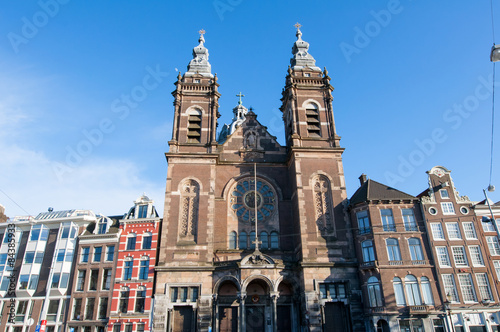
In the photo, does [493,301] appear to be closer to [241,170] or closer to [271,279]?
[271,279]

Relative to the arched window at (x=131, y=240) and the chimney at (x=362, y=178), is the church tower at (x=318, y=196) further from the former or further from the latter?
the arched window at (x=131, y=240)

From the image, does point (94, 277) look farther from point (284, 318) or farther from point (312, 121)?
point (312, 121)

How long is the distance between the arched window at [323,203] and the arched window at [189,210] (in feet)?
38.6

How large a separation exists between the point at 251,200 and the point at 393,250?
563 inches

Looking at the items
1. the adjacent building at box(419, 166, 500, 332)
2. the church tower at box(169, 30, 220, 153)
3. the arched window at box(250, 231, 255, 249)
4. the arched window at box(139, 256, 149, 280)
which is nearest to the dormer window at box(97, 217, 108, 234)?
the arched window at box(139, 256, 149, 280)

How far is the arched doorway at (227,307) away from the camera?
3159cm

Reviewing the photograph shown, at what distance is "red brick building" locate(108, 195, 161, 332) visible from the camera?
33031 mm

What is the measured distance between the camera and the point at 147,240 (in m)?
36.6

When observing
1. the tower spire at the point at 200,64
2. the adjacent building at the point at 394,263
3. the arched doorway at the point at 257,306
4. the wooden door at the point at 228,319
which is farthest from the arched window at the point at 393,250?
the tower spire at the point at 200,64

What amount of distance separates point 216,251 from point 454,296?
2077cm

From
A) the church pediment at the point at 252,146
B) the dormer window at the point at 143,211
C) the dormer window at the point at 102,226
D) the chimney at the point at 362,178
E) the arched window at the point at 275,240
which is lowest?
the arched window at the point at 275,240

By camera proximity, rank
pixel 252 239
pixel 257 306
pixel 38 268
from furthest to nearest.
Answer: pixel 38 268, pixel 252 239, pixel 257 306

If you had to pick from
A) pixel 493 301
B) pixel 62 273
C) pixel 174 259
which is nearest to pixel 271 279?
pixel 174 259

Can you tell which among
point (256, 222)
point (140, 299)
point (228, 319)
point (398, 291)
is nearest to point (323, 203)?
point (256, 222)
